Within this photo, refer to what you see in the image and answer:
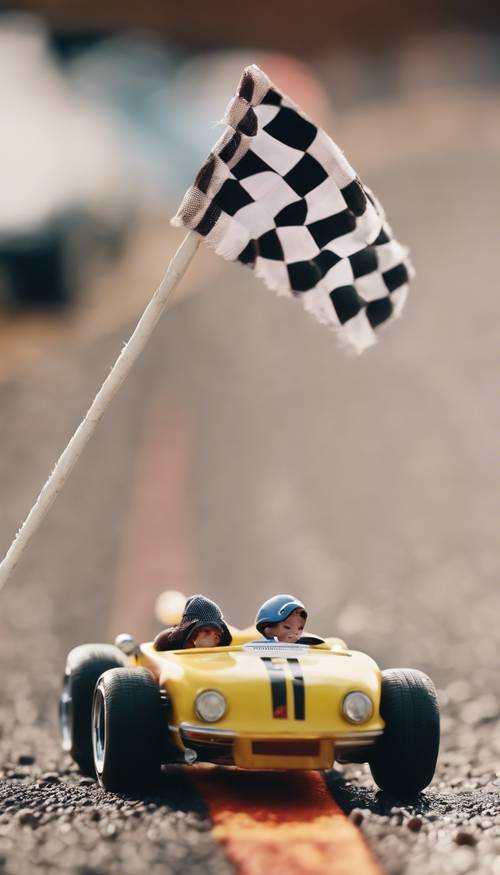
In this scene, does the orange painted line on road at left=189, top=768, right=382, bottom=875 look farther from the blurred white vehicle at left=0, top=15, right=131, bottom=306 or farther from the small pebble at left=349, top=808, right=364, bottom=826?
the blurred white vehicle at left=0, top=15, right=131, bottom=306

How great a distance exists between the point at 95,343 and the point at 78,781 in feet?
52.0

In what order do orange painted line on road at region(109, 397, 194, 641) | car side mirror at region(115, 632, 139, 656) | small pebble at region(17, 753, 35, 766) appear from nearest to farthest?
car side mirror at region(115, 632, 139, 656) < small pebble at region(17, 753, 35, 766) < orange painted line on road at region(109, 397, 194, 641)

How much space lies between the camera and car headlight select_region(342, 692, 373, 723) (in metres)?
5.16

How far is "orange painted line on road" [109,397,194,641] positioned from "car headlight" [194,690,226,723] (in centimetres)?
684

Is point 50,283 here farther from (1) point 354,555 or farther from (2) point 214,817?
(2) point 214,817

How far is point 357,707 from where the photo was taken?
519cm

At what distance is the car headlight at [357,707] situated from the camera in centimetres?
516

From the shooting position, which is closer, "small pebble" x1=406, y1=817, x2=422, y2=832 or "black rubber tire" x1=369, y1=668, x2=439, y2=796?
"small pebble" x1=406, y1=817, x2=422, y2=832

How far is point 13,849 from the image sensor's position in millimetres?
4539

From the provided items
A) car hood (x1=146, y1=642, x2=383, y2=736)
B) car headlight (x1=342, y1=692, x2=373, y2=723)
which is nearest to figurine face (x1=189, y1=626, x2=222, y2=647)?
car hood (x1=146, y1=642, x2=383, y2=736)

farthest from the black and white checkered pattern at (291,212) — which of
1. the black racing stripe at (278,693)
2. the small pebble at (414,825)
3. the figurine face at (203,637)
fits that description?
the small pebble at (414,825)

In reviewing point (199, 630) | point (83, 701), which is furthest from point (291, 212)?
point (83, 701)

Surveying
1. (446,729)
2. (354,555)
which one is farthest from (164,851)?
(354,555)

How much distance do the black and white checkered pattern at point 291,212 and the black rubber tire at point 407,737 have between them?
1.91 meters
